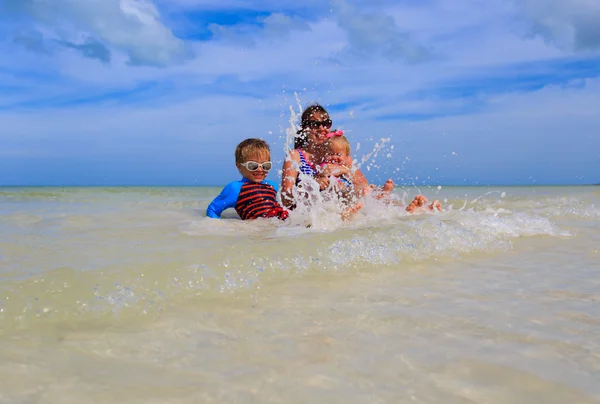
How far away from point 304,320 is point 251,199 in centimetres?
399

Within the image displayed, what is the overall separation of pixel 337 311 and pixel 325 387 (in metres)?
0.79

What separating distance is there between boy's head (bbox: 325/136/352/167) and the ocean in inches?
92.7

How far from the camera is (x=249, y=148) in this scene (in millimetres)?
6312

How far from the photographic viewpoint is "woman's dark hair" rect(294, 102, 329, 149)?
669cm

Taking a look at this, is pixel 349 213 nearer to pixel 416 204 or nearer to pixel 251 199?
pixel 251 199

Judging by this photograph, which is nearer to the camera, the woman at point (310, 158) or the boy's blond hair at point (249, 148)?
the boy's blond hair at point (249, 148)

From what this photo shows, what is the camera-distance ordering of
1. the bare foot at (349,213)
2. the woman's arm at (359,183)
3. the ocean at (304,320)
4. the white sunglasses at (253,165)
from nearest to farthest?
1. the ocean at (304,320)
2. the bare foot at (349,213)
3. the white sunglasses at (253,165)
4. the woman's arm at (359,183)

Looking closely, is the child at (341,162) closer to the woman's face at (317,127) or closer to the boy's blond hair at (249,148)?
the woman's face at (317,127)

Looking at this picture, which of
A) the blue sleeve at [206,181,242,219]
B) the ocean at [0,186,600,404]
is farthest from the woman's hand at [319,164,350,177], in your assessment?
the ocean at [0,186,600,404]

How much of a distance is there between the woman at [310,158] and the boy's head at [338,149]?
10 cm

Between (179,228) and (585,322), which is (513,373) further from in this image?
(179,228)

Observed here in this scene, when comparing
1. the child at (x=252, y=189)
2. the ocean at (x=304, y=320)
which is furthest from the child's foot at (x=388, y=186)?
the ocean at (x=304, y=320)

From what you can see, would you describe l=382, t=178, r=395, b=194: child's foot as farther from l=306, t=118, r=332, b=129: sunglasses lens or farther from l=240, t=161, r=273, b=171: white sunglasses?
l=240, t=161, r=273, b=171: white sunglasses

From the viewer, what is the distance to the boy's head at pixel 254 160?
20.6 feet
